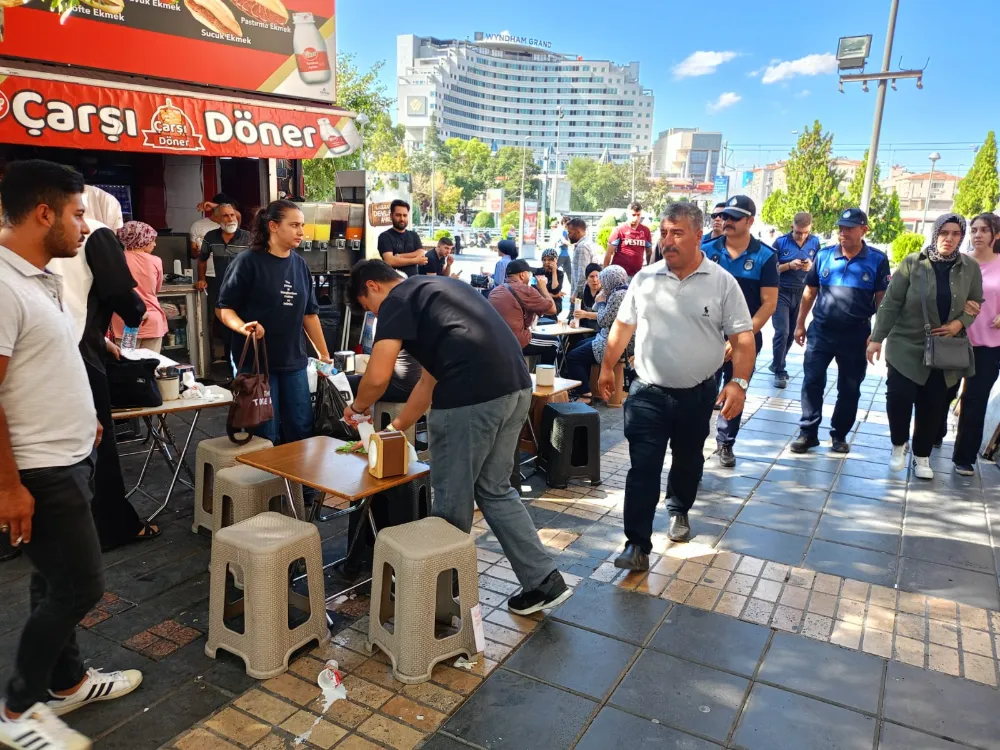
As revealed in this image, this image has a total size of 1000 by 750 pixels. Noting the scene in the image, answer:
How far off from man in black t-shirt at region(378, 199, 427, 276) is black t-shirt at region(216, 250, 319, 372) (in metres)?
3.24

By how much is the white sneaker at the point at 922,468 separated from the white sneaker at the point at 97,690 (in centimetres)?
538

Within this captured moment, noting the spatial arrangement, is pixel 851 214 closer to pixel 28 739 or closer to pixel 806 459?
pixel 806 459

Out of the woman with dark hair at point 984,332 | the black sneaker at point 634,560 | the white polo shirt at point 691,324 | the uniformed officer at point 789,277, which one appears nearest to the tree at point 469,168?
the uniformed officer at point 789,277

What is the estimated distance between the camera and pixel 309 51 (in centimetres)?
899

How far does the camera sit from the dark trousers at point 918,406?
5391 mm

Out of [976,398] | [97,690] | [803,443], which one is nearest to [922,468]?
[976,398]

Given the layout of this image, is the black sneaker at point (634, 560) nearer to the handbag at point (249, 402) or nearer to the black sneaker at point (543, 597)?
the black sneaker at point (543, 597)

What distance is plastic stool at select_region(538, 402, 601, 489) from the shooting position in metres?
5.06

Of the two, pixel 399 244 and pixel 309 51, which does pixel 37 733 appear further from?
pixel 309 51

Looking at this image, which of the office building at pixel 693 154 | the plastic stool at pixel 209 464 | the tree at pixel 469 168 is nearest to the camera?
the plastic stool at pixel 209 464

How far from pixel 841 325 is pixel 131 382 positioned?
16.9 feet

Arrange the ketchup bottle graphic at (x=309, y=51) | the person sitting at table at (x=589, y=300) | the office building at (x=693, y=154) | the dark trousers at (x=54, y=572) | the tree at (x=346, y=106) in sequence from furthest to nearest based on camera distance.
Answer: the office building at (x=693, y=154), the tree at (x=346, y=106), the ketchup bottle graphic at (x=309, y=51), the person sitting at table at (x=589, y=300), the dark trousers at (x=54, y=572)

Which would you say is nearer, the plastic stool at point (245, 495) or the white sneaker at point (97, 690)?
the white sneaker at point (97, 690)

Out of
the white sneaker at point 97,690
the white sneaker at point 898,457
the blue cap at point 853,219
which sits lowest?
the white sneaker at point 97,690
